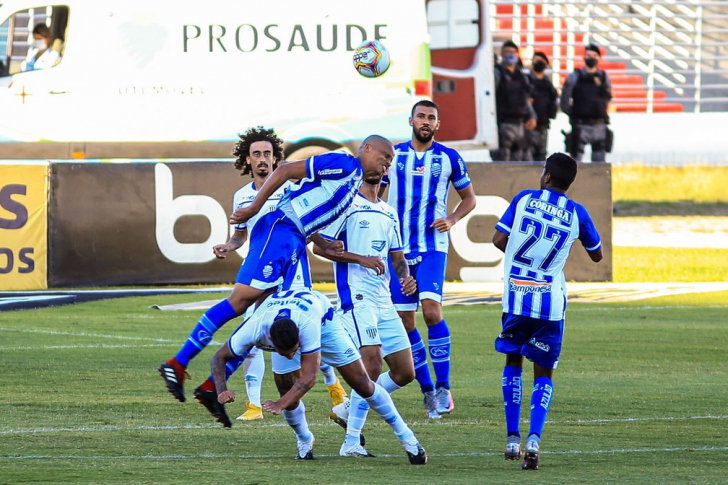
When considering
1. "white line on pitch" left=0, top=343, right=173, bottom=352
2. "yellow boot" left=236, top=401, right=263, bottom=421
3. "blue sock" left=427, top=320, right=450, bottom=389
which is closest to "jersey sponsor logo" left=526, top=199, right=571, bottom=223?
"blue sock" left=427, top=320, right=450, bottom=389

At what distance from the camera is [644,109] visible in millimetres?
33500

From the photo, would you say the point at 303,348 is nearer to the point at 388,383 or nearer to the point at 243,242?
the point at 388,383

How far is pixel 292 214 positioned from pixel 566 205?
1.61 m

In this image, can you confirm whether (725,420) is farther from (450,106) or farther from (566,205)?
(450,106)

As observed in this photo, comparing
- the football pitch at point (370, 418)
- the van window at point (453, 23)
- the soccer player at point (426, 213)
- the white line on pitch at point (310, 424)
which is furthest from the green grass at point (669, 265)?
the white line on pitch at point (310, 424)

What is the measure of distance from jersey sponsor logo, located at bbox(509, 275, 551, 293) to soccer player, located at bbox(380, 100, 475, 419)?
202cm

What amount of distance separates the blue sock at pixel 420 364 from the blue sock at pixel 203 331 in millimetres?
1924

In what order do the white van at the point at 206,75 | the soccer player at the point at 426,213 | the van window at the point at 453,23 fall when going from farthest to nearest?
the van window at the point at 453,23, the white van at the point at 206,75, the soccer player at the point at 426,213

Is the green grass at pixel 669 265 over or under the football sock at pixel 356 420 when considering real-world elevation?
over

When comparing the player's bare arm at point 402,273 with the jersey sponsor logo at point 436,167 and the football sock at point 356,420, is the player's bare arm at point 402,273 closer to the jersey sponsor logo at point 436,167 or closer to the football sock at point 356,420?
the football sock at point 356,420

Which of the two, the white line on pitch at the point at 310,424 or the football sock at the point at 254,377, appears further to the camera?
the football sock at the point at 254,377

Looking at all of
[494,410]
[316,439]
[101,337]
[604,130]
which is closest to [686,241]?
[604,130]

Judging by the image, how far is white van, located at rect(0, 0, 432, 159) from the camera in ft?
68.8

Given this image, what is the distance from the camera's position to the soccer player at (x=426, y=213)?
1001 cm
